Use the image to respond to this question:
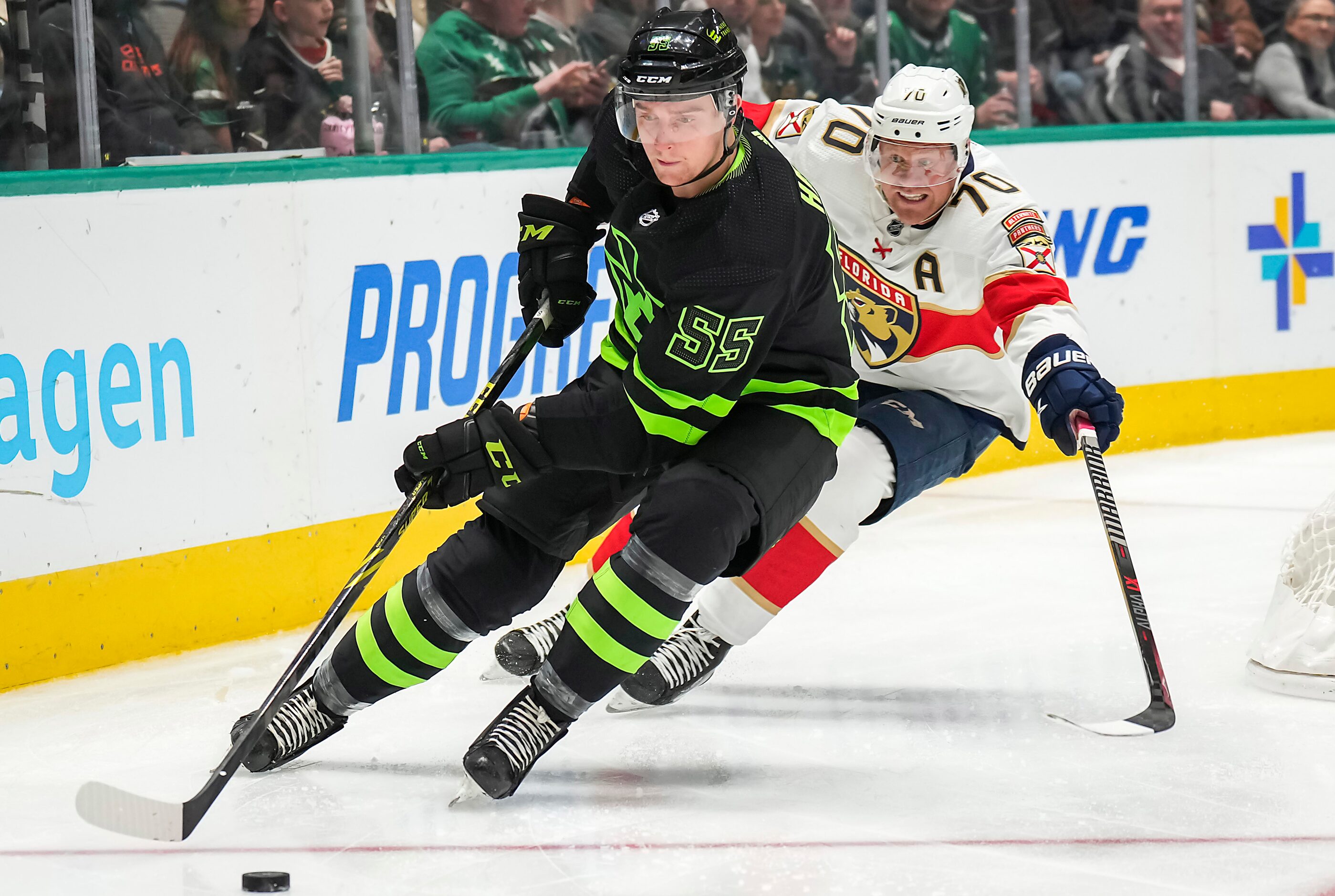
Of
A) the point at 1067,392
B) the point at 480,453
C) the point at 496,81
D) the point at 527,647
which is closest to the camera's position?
the point at 480,453


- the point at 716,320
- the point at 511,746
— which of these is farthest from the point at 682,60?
the point at 511,746

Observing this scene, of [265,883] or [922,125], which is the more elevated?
[922,125]

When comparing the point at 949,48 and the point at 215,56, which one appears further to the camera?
the point at 949,48

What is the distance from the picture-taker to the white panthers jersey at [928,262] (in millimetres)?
2816

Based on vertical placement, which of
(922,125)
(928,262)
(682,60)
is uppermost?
(682,60)

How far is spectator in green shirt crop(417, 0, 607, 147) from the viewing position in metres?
3.91

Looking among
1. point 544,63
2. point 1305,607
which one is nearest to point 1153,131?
point 544,63

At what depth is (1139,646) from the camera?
2600 millimetres

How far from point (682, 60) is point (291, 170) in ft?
4.86

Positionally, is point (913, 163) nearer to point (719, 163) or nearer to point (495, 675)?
point (719, 163)

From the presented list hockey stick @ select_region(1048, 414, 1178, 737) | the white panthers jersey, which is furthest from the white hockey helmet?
hockey stick @ select_region(1048, 414, 1178, 737)

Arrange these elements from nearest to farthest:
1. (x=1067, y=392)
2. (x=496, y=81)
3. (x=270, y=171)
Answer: (x=1067, y=392) < (x=270, y=171) < (x=496, y=81)

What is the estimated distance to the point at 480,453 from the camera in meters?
2.21

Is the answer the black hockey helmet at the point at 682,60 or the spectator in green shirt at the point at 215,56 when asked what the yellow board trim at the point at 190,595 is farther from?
the black hockey helmet at the point at 682,60
